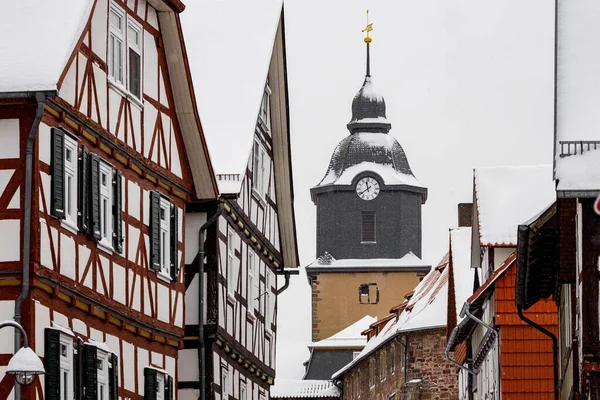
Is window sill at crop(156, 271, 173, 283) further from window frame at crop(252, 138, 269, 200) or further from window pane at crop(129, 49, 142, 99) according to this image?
window frame at crop(252, 138, 269, 200)

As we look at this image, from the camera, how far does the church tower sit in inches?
4070

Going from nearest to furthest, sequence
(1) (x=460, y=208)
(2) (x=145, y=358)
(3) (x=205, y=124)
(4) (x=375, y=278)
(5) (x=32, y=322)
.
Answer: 1. (5) (x=32, y=322)
2. (2) (x=145, y=358)
3. (3) (x=205, y=124)
4. (1) (x=460, y=208)
5. (4) (x=375, y=278)

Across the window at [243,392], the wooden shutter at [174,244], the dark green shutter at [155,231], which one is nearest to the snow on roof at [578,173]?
the dark green shutter at [155,231]

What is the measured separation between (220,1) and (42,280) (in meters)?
15.6

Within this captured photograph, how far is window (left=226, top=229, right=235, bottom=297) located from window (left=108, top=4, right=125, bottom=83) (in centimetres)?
744

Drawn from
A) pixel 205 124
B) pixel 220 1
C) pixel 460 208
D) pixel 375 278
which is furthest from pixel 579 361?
pixel 375 278

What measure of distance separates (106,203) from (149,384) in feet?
10.7

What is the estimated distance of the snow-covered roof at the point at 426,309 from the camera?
203 feet

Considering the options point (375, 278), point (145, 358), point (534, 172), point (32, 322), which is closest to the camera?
point (32, 322)

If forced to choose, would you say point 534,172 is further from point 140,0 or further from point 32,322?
point 32,322

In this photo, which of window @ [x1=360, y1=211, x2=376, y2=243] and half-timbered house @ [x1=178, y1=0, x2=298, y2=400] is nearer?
half-timbered house @ [x1=178, y1=0, x2=298, y2=400]

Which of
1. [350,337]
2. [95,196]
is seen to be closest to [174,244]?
[95,196]

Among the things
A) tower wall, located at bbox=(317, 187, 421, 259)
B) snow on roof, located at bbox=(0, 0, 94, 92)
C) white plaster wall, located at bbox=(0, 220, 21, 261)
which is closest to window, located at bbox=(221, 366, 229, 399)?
snow on roof, located at bbox=(0, 0, 94, 92)

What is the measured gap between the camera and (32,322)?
2205 centimetres
